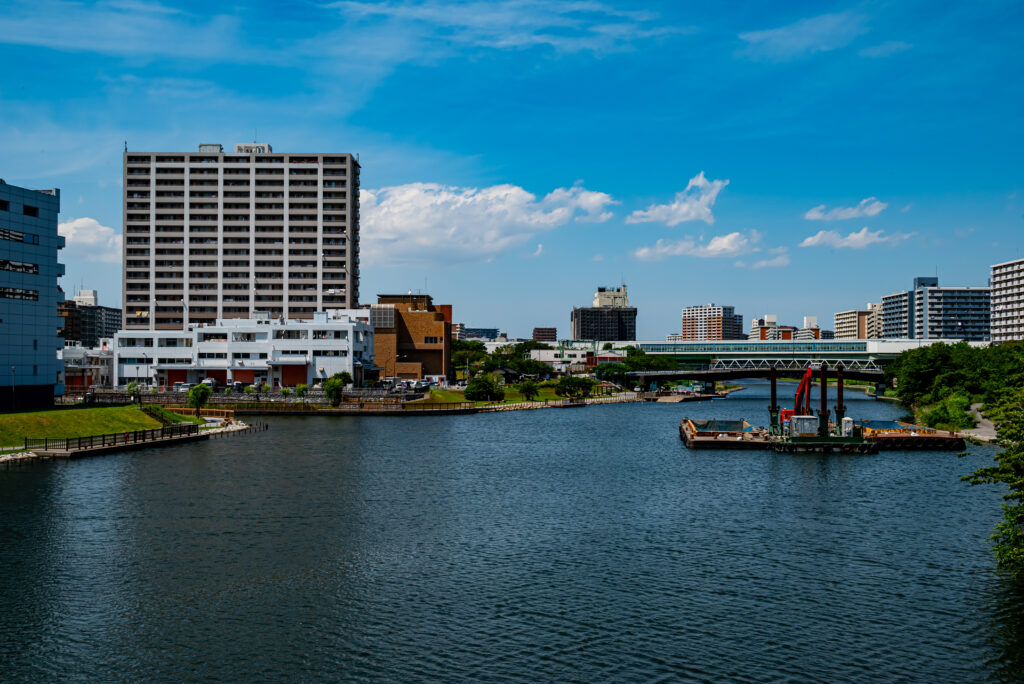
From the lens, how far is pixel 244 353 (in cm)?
15038

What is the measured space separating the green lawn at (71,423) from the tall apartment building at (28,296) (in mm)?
7078

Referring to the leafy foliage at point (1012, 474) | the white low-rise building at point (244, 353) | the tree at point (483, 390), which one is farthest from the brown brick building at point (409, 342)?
the leafy foliage at point (1012, 474)

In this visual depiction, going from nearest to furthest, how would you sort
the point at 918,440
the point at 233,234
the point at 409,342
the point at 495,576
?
1. the point at 495,576
2. the point at 918,440
3. the point at 409,342
4. the point at 233,234

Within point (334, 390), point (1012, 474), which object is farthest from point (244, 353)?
point (1012, 474)

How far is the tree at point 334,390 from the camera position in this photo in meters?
130

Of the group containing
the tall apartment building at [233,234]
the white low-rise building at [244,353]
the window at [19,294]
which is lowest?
the white low-rise building at [244,353]

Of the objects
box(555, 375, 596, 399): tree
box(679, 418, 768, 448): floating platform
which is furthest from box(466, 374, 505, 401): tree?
box(679, 418, 768, 448): floating platform

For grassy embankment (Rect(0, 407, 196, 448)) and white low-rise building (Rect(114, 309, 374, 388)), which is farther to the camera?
white low-rise building (Rect(114, 309, 374, 388))

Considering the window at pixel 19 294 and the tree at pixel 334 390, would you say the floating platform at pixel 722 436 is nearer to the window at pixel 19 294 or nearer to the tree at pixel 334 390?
the tree at pixel 334 390

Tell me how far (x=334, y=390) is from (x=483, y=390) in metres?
31.6

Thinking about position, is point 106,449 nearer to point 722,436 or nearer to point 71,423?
point 71,423

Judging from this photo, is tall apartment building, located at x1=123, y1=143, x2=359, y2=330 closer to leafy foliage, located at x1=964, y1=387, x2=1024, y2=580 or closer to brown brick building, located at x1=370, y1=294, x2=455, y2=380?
brown brick building, located at x1=370, y1=294, x2=455, y2=380

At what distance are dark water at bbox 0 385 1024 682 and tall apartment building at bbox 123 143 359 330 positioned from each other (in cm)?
12566

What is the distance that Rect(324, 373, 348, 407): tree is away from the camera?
12988cm
